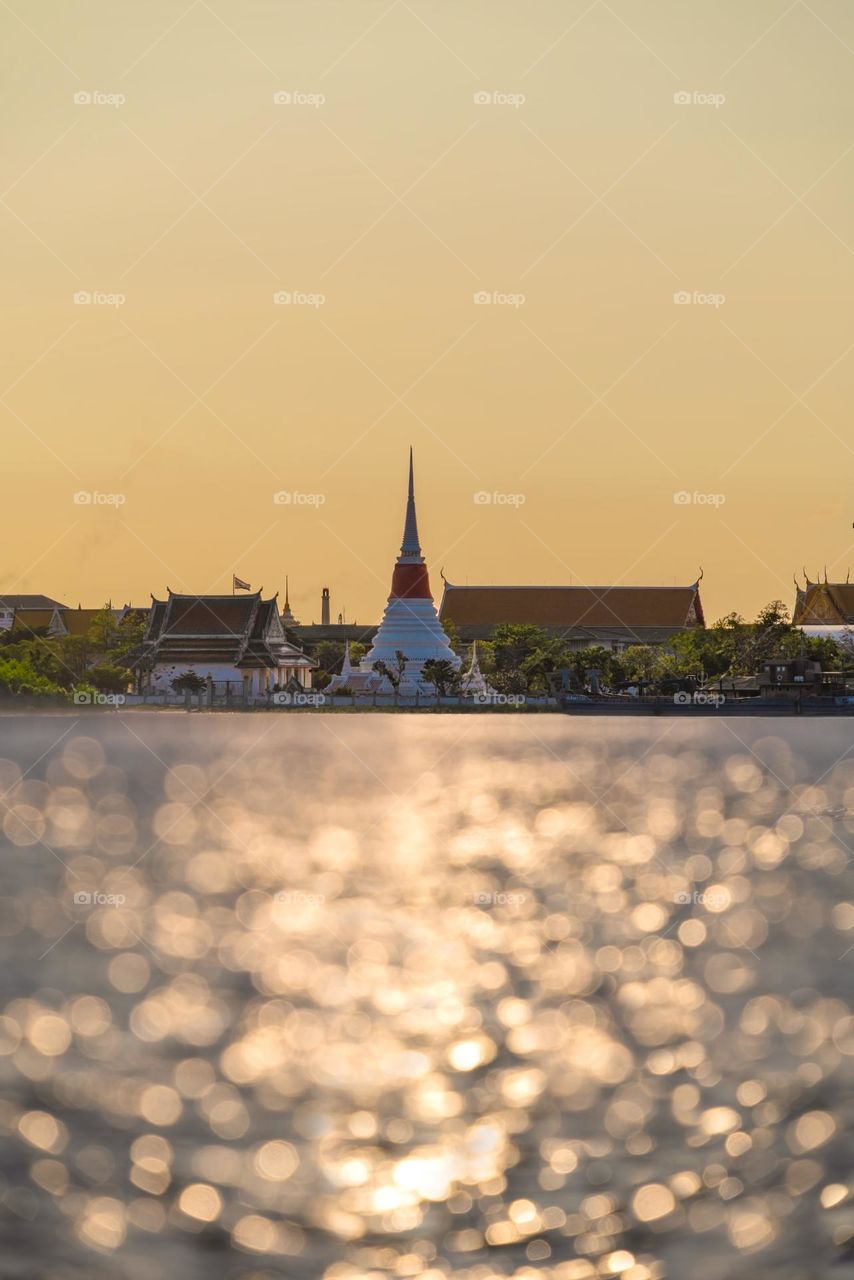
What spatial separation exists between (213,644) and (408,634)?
1593 centimetres

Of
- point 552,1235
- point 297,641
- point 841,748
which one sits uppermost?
point 297,641

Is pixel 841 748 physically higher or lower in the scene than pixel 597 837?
higher

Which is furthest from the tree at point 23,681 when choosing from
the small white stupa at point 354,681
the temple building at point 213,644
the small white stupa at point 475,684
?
the small white stupa at point 475,684

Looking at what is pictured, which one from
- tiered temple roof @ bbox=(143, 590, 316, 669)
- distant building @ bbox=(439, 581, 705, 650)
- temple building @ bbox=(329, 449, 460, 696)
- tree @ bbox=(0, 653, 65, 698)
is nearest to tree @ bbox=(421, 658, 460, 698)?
temple building @ bbox=(329, 449, 460, 696)

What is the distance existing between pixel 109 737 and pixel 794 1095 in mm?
87966

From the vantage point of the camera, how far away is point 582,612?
197625 millimetres

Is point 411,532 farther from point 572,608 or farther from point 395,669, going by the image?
point 572,608

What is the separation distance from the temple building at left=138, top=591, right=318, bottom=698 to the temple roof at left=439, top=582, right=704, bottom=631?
4881cm

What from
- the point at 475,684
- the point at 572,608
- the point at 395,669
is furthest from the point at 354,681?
the point at 572,608

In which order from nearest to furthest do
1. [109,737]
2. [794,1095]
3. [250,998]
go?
[794,1095]
[250,998]
[109,737]

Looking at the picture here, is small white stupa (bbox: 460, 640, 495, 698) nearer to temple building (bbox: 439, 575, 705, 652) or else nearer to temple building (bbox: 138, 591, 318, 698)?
temple building (bbox: 138, 591, 318, 698)

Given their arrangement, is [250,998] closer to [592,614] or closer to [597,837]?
[597,837]

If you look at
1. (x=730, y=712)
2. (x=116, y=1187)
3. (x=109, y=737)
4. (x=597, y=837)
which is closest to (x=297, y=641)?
(x=730, y=712)

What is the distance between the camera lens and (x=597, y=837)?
35.3 meters
